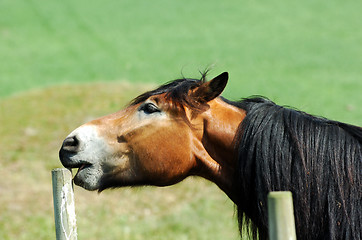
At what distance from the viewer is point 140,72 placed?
22422mm

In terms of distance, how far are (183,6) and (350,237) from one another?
99.2ft

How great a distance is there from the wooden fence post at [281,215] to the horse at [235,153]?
1003mm

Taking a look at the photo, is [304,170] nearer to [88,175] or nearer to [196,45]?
[88,175]

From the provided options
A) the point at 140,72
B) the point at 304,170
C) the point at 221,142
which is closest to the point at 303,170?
the point at 304,170

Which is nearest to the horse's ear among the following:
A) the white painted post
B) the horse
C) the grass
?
the horse

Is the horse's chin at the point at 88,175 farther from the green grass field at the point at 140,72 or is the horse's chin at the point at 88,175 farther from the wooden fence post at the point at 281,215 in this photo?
the wooden fence post at the point at 281,215

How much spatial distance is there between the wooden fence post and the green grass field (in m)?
1.90

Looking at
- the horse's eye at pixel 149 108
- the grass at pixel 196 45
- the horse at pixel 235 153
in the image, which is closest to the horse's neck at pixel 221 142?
the horse at pixel 235 153

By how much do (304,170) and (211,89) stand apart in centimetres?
88

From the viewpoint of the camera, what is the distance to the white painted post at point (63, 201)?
3.53 metres

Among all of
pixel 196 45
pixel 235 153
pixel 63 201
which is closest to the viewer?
pixel 63 201

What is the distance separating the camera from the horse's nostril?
12.4ft

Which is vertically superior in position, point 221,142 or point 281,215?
point 221,142

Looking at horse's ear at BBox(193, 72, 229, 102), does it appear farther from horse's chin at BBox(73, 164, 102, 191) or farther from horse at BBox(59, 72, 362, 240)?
horse's chin at BBox(73, 164, 102, 191)
